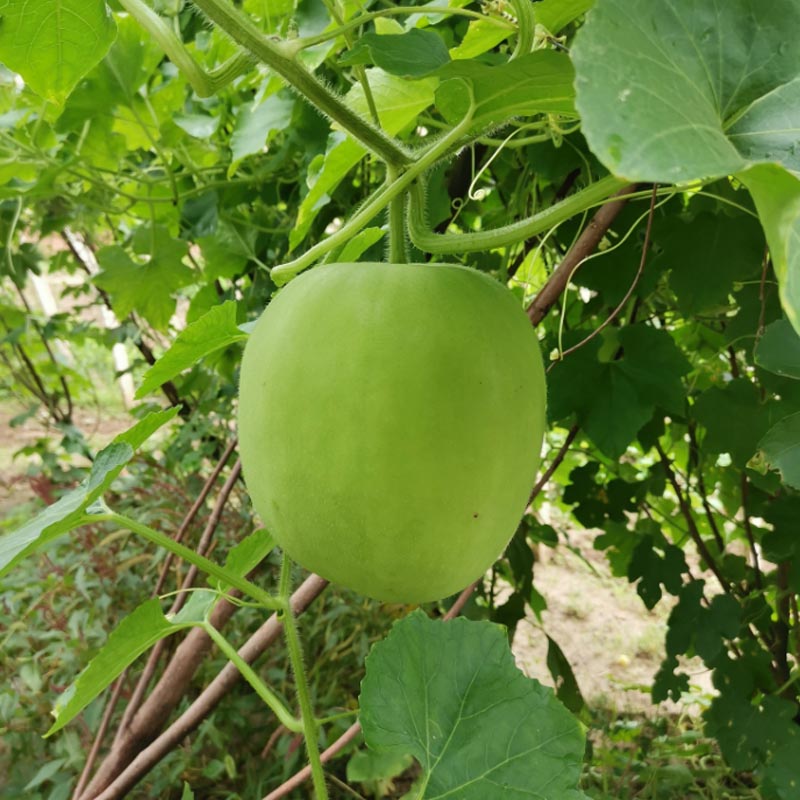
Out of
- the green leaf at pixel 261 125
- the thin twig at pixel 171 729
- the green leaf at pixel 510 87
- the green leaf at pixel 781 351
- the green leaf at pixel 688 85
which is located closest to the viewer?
the green leaf at pixel 688 85

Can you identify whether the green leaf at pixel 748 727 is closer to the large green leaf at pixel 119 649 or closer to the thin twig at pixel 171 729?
the thin twig at pixel 171 729

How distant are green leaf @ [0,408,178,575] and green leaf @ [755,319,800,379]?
437 millimetres

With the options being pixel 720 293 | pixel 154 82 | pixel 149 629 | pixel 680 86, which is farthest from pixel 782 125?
pixel 154 82

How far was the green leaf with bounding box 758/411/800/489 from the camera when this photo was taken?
0.53 metres

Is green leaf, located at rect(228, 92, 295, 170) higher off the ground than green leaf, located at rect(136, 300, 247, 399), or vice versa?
green leaf, located at rect(228, 92, 295, 170)

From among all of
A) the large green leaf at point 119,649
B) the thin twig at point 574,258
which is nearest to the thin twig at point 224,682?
the thin twig at point 574,258

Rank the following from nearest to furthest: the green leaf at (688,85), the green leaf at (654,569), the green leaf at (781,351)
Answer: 1. the green leaf at (688,85)
2. the green leaf at (781,351)
3. the green leaf at (654,569)

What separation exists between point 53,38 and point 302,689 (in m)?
0.42

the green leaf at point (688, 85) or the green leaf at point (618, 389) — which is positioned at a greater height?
the green leaf at point (688, 85)

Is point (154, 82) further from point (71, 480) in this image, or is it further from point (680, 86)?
point (71, 480)

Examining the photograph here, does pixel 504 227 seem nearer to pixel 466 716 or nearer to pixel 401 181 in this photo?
pixel 401 181

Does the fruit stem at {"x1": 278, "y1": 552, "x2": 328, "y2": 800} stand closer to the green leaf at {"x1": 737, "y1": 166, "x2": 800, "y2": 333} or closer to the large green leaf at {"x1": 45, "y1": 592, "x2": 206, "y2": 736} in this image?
the large green leaf at {"x1": 45, "y1": 592, "x2": 206, "y2": 736}

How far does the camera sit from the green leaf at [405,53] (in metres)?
0.35

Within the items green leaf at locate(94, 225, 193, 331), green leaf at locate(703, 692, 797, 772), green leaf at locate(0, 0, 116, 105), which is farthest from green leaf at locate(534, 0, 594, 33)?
green leaf at locate(703, 692, 797, 772)
